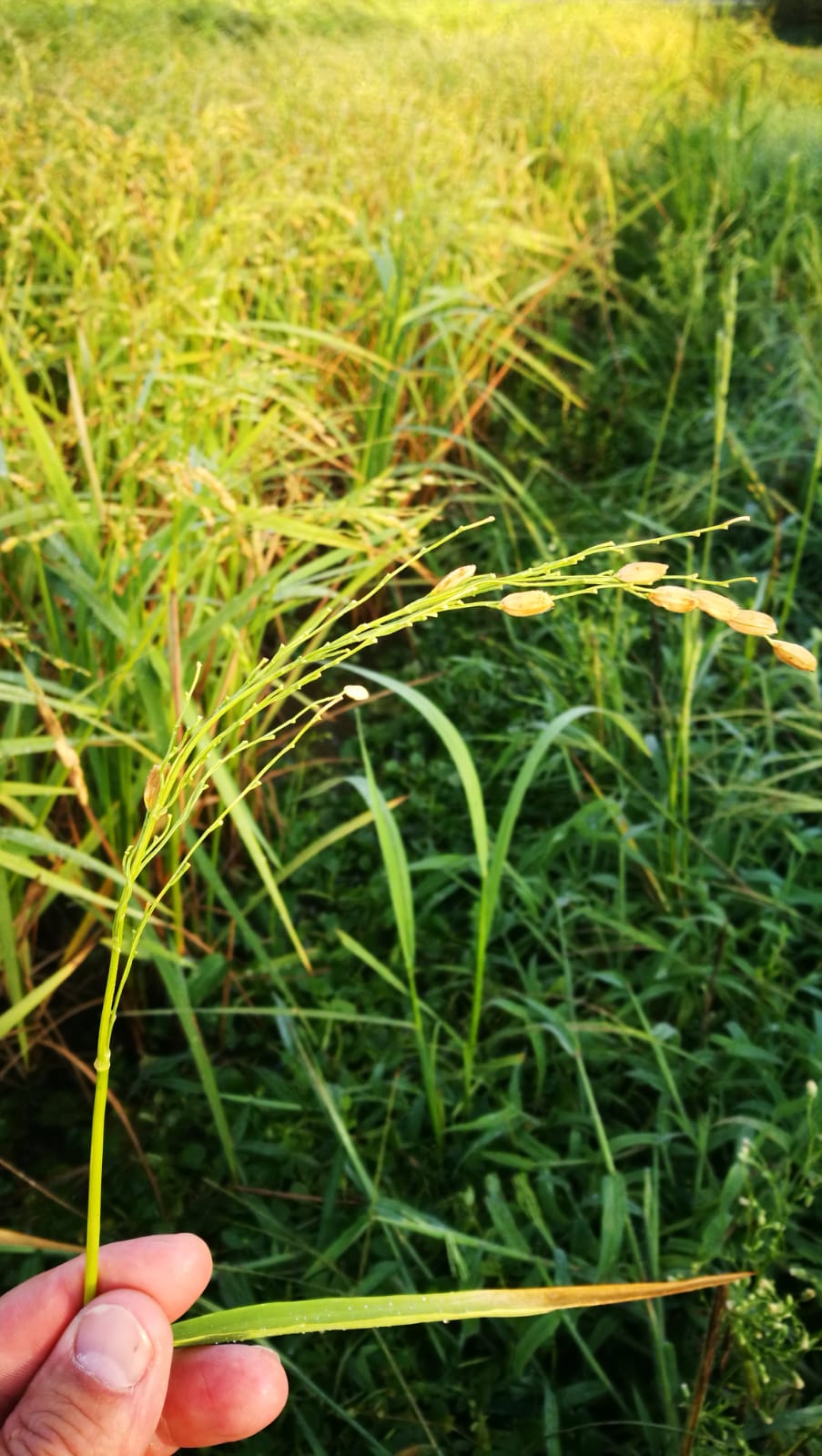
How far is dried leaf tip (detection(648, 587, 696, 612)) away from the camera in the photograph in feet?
1.60

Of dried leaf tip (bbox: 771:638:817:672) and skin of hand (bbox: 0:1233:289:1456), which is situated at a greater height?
dried leaf tip (bbox: 771:638:817:672)

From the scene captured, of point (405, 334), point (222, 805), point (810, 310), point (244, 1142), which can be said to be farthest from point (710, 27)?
point (244, 1142)

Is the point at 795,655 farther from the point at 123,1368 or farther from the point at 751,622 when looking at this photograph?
the point at 123,1368

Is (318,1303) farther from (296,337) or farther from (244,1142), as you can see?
(296,337)

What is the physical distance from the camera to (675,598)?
1.63ft

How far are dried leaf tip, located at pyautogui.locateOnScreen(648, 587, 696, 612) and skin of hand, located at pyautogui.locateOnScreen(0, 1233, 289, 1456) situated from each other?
23.1 inches

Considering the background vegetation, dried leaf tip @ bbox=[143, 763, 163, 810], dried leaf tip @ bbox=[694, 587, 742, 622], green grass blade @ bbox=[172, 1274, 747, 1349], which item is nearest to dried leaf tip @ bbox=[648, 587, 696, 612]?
dried leaf tip @ bbox=[694, 587, 742, 622]

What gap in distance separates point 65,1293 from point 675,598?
2.23 feet

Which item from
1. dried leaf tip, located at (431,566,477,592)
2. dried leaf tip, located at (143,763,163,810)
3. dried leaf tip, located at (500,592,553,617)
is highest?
dried leaf tip, located at (431,566,477,592)

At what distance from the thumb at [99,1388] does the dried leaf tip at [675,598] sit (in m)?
0.59

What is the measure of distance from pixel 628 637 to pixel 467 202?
168 centimetres

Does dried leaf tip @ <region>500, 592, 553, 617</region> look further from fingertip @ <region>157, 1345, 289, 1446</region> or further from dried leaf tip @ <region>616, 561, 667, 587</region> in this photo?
fingertip @ <region>157, 1345, 289, 1446</region>

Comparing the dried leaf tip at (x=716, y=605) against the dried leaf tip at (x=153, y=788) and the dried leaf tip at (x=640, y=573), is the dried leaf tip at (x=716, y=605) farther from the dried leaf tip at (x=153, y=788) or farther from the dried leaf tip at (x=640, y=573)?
the dried leaf tip at (x=153, y=788)

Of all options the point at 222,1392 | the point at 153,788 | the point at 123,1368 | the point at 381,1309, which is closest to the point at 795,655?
the point at 153,788
